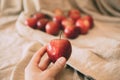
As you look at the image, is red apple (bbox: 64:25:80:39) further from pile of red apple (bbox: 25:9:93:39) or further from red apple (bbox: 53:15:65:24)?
red apple (bbox: 53:15:65:24)

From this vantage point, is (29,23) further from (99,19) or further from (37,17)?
(99,19)

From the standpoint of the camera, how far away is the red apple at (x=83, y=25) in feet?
3.43

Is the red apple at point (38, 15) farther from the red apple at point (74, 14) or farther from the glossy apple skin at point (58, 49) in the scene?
the glossy apple skin at point (58, 49)

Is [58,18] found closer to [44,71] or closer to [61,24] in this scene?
[61,24]

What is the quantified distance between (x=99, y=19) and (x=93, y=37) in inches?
10.0

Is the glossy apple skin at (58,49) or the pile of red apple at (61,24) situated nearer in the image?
the glossy apple skin at (58,49)

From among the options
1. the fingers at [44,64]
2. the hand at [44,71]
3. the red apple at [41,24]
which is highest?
the hand at [44,71]

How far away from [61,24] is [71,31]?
135 mm

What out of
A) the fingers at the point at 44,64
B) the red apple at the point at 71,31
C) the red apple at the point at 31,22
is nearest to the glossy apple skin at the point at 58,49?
the fingers at the point at 44,64

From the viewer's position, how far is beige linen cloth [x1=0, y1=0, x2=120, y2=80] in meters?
0.69

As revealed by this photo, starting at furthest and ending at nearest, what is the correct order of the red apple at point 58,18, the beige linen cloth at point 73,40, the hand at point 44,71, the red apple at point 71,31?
the red apple at point 58,18, the red apple at point 71,31, the beige linen cloth at point 73,40, the hand at point 44,71

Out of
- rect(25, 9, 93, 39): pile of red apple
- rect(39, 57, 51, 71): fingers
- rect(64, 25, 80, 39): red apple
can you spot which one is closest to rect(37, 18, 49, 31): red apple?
rect(25, 9, 93, 39): pile of red apple

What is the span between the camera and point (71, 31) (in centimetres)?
98

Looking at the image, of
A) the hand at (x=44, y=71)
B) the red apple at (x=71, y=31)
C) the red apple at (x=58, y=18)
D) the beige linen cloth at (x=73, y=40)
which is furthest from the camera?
the red apple at (x=58, y=18)
